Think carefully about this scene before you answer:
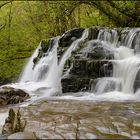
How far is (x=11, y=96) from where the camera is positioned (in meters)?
11.2

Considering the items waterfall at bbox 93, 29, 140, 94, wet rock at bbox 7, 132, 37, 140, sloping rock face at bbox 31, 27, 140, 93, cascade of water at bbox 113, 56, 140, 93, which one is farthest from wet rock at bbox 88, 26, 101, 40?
wet rock at bbox 7, 132, 37, 140

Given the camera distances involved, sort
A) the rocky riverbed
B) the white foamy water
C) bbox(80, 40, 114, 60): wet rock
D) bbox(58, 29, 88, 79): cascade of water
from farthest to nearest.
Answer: bbox(58, 29, 88, 79): cascade of water < bbox(80, 40, 114, 60): wet rock < the white foamy water < the rocky riverbed

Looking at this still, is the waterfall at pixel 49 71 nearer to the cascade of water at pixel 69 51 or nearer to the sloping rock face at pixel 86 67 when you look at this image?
the cascade of water at pixel 69 51

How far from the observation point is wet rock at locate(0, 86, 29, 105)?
10.9 metres

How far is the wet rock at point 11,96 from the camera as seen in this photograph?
10859 millimetres

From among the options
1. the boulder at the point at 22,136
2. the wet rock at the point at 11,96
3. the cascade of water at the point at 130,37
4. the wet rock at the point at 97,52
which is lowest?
the wet rock at the point at 11,96

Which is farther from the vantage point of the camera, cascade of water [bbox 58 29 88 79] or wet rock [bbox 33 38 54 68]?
wet rock [bbox 33 38 54 68]

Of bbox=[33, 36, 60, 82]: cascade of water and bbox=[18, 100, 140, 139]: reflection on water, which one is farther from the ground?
bbox=[33, 36, 60, 82]: cascade of water

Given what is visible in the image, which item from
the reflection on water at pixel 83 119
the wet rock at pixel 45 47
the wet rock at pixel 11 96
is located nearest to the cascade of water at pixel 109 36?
the wet rock at pixel 45 47

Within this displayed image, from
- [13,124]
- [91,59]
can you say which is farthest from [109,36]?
[13,124]

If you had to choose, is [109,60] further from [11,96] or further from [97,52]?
[11,96]

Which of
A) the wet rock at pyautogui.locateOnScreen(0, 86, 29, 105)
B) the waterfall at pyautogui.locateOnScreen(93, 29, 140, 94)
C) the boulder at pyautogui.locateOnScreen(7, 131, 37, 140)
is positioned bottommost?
the wet rock at pyautogui.locateOnScreen(0, 86, 29, 105)

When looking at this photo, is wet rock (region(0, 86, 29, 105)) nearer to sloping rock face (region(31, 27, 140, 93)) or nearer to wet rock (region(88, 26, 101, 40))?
sloping rock face (region(31, 27, 140, 93))

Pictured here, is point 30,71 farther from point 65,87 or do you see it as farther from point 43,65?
point 65,87
